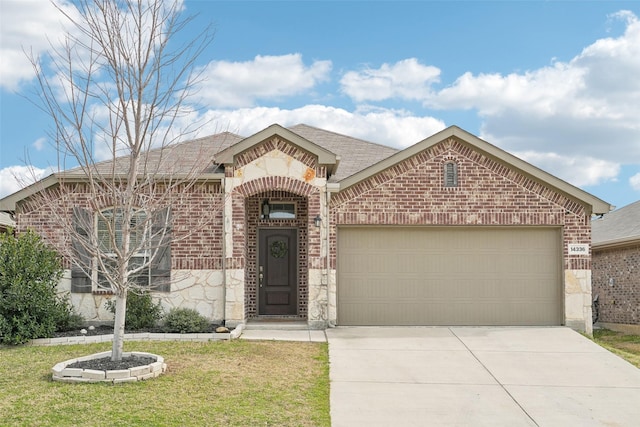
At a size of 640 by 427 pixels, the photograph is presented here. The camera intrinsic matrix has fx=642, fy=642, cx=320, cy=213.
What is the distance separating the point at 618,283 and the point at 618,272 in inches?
12.8

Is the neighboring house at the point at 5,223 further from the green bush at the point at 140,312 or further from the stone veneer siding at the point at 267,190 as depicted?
the stone veneer siding at the point at 267,190

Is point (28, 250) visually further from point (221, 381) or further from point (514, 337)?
point (514, 337)

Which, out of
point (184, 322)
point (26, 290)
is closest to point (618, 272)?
point (184, 322)

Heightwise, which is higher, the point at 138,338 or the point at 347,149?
the point at 347,149

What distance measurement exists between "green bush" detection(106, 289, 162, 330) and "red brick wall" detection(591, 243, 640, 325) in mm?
12611

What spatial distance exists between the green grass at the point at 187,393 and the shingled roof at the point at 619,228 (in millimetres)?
10728

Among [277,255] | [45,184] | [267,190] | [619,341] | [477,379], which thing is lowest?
[619,341]

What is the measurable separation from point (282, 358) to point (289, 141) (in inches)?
194

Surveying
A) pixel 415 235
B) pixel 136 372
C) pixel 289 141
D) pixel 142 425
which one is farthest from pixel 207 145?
pixel 142 425

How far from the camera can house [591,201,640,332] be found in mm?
17422

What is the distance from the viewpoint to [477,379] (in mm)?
9586

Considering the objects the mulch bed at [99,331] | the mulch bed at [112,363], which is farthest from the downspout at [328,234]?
the mulch bed at [112,363]

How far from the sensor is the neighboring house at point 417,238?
44.8 ft

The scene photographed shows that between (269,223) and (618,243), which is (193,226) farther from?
(618,243)
